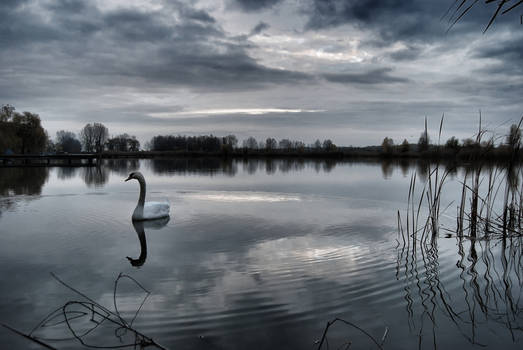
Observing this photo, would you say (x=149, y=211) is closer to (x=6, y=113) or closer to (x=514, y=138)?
(x=514, y=138)

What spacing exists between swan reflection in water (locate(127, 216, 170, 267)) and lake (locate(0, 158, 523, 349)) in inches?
0.9

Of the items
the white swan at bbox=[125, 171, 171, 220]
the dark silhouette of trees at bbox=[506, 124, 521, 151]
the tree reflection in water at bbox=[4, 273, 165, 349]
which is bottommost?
the tree reflection in water at bbox=[4, 273, 165, 349]

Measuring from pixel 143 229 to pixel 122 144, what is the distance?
5199 inches

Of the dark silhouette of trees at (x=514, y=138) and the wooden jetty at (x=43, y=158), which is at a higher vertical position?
the dark silhouette of trees at (x=514, y=138)

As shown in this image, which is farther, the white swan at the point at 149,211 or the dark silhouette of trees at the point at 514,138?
the white swan at the point at 149,211

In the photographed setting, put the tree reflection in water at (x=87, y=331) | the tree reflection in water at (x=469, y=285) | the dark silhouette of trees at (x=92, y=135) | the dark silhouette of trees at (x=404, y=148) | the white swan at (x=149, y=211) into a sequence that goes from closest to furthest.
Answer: the tree reflection in water at (x=87, y=331), the tree reflection in water at (x=469, y=285), the white swan at (x=149, y=211), the dark silhouette of trees at (x=404, y=148), the dark silhouette of trees at (x=92, y=135)

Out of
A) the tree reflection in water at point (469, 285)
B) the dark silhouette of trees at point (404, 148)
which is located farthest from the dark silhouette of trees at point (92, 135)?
the tree reflection in water at point (469, 285)

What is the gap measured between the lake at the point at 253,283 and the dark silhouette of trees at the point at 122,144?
129 m

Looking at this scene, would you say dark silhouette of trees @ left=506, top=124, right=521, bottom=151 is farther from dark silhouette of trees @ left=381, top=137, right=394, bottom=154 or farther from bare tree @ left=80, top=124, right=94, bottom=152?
bare tree @ left=80, top=124, right=94, bottom=152

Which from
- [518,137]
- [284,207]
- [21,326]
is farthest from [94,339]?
[284,207]

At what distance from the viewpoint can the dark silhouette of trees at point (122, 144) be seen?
130375mm

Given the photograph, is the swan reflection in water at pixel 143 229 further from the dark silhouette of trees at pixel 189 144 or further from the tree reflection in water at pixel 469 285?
the dark silhouette of trees at pixel 189 144

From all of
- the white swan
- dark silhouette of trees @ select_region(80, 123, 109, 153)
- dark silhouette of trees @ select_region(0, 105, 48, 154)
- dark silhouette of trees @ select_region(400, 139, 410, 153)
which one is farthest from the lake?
dark silhouette of trees @ select_region(80, 123, 109, 153)

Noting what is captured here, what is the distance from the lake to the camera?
3.64 metres
